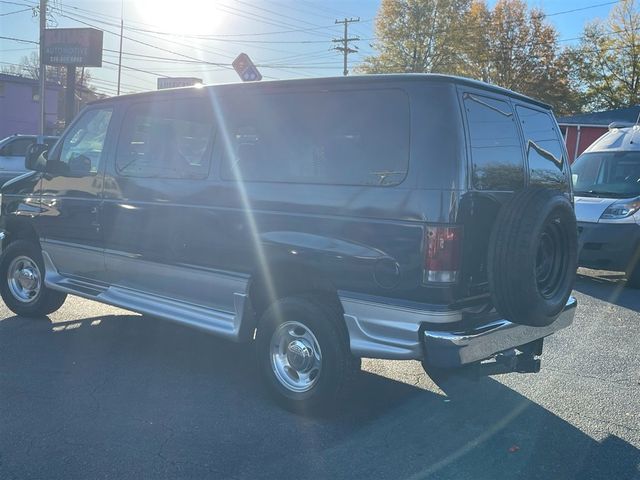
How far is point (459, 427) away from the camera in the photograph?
161 inches

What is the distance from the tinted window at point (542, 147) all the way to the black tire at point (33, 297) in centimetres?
462

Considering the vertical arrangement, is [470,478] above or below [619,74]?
below

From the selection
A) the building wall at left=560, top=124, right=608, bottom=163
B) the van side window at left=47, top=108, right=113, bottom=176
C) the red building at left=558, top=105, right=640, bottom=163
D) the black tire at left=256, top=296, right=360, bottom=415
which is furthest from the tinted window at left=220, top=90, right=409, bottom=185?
the building wall at left=560, top=124, right=608, bottom=163

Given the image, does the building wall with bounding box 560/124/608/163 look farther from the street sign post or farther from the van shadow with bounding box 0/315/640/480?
the van shadow with bounding box 0/315/640/480

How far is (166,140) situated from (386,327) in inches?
98.5

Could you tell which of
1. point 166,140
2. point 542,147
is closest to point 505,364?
point 542,147

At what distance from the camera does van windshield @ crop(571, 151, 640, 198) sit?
918cm

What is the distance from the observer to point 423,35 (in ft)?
145

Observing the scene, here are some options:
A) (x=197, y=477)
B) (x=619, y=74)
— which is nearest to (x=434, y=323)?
(x=197, y=477)

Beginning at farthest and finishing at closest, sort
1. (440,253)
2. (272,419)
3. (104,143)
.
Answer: (104,143)
(272,419)
(440,253)

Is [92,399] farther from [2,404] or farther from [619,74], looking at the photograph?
[619,74]

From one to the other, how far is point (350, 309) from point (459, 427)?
109 centimetres

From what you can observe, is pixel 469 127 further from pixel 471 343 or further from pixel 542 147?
pixel 471 343

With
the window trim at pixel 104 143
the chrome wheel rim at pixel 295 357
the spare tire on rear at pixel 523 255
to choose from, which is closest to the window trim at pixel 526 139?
the spare tire on rear at pixel 523 255
